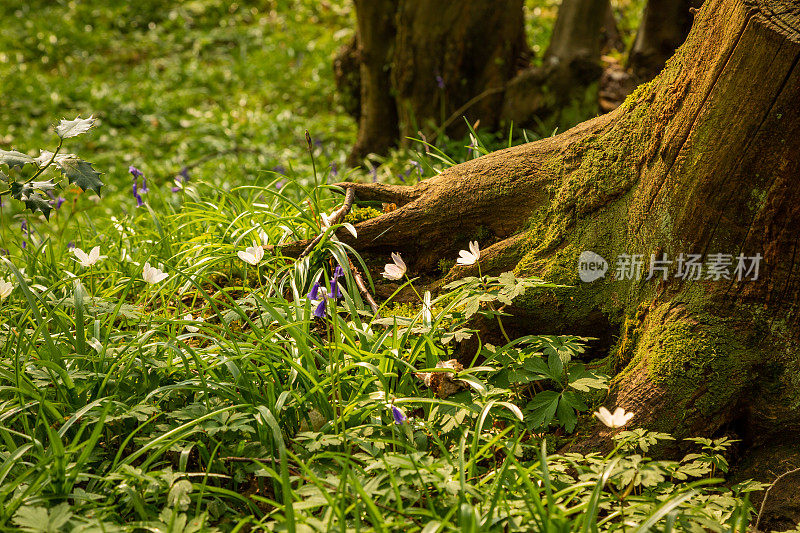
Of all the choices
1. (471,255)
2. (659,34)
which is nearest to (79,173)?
(471,255)

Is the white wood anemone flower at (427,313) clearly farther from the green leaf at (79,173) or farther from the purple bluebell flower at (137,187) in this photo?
the purple bluebell flower at (137,187)

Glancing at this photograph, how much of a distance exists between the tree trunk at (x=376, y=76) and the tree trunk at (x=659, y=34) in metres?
1.86

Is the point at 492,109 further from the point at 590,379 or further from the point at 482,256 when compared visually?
the point at 590,379

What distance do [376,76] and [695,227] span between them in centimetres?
361

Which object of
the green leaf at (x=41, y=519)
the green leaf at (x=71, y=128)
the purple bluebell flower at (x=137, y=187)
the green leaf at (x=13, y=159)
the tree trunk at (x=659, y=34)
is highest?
the tree trunk at (x=659, y=34)

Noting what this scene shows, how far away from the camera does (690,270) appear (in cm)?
203

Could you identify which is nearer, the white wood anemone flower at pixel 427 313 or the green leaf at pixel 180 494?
the green leaf at pixel 180 494

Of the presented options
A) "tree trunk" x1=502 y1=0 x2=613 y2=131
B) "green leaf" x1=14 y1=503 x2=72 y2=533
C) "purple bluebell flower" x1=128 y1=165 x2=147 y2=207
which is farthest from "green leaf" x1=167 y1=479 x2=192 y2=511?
"tree trunk" x1=502 y1=0 x2=613 y2=131

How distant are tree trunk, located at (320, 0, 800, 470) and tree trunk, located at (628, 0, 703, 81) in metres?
2.51

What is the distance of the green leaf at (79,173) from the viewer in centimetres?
212

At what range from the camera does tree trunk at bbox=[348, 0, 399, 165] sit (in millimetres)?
5051

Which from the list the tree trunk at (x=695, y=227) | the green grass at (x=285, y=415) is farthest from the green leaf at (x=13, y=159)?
the tree trunk at (x=695, y=227)

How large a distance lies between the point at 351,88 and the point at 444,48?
1.35 m

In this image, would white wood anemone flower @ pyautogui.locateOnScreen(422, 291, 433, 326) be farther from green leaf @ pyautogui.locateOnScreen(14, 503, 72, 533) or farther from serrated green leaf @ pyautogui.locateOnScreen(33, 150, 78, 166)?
serrated green leaf @ pyautogui.locateOnScreen(33, 150, 78, 166)
